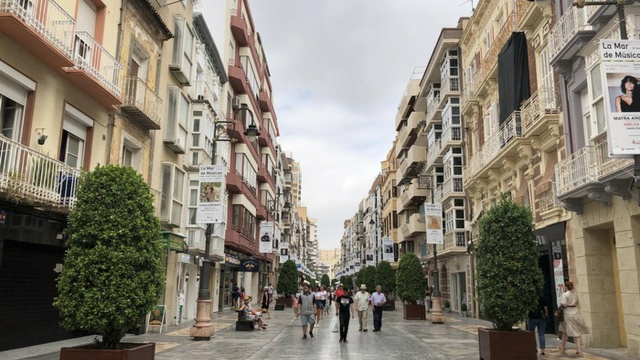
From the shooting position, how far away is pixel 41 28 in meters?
10.9

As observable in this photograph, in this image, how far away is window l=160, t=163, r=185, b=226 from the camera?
760 inches

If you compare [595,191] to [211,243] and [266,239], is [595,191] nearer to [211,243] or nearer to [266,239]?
[211,243]

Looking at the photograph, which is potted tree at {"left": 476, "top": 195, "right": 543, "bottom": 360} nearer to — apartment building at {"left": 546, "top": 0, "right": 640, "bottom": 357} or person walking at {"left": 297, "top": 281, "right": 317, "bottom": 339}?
apartment building at {"left": 546, "top": 0, "right": 640, "bottom": 357}

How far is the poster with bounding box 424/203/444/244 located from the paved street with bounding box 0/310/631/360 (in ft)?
21.5

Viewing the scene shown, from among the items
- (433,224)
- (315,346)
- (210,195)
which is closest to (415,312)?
(433,224)

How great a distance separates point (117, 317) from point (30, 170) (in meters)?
4.74

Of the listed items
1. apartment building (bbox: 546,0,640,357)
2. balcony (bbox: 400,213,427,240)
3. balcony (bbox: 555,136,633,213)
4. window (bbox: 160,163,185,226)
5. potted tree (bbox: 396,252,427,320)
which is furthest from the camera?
balcony (bbox: 400,213,427,240)

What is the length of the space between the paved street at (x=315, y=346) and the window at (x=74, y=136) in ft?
16.0

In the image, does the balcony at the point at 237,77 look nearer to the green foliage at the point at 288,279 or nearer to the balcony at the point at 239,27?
the balcony at the point at 239,27

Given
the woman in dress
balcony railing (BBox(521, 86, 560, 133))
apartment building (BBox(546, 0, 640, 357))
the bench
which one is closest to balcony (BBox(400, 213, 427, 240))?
balcony railing (BBox(521, 86, 560, 133))

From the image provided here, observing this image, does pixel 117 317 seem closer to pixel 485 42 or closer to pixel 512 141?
pixel 512 141

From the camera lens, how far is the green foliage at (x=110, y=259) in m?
8.04

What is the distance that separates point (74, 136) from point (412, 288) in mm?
18738

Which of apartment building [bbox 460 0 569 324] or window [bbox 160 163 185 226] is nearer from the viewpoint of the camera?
apartment building [bbox 460 0 569 324]
